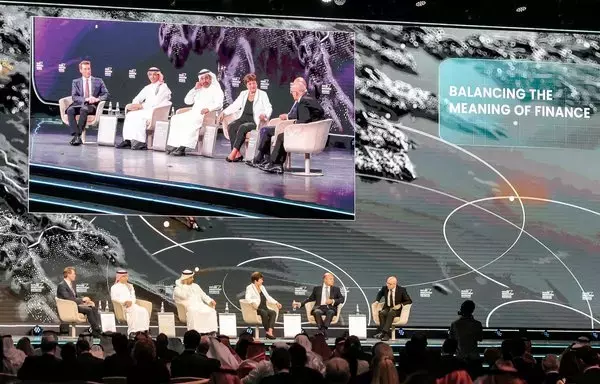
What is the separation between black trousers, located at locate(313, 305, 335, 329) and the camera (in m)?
15.2

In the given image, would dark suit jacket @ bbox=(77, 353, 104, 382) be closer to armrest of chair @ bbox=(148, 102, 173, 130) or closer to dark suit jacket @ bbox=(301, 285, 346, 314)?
dark suit jacket @ bbox=(301, 285, 346, 314)

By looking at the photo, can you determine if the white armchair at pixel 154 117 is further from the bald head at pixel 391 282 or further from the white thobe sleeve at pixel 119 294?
the bald head at pixel 391 282

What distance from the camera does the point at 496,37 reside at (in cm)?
1656

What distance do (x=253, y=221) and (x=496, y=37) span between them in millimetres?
4384

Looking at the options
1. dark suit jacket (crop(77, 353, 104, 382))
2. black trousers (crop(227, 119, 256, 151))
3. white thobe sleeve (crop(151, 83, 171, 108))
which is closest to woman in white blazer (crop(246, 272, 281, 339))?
black trousers (crop(227, 119, 256, 151))

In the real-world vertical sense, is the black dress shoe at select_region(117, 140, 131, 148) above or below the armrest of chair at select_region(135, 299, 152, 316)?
above

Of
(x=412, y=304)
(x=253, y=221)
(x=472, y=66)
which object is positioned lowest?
(x=412, y=304)

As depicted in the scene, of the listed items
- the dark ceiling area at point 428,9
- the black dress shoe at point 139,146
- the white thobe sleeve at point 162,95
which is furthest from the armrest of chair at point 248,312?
the dark ceiling area at point 428,9

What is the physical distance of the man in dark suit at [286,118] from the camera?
15633mm

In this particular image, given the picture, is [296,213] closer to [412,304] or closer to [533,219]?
[412,304]

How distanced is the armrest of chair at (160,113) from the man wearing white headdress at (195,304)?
205cm

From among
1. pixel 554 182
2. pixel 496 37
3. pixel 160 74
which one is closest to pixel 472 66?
pixel 496 37

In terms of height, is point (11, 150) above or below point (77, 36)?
below

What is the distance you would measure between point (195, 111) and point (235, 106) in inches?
21.3
